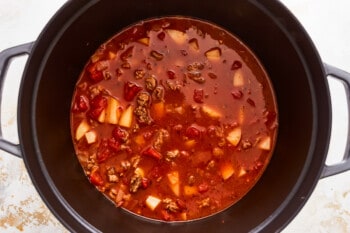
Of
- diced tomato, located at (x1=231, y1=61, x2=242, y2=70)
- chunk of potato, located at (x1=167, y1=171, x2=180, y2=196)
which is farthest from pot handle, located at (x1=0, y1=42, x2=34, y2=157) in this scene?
diced tomato, located at (x1=231, y1=61, x2=242, y2=70)

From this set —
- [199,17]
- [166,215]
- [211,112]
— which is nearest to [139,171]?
[166,215]

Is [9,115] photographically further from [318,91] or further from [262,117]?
[318,91]

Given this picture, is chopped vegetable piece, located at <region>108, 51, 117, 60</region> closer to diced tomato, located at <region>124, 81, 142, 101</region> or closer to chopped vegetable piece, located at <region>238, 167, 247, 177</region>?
diced tomato, located at <region>124, 81, 142, 101</region>

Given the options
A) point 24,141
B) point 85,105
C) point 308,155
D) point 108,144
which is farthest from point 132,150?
point 308,155

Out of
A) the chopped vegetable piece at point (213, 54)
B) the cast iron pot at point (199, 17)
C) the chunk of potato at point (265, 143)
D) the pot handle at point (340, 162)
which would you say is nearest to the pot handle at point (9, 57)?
the cast iron pot at point (199, 17)

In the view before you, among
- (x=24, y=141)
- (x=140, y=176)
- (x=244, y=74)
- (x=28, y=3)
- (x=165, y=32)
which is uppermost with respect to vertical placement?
(x=28, y=3)

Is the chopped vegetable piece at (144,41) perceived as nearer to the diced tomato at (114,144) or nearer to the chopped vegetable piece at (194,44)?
the chopped vegetable piece at (194,44)

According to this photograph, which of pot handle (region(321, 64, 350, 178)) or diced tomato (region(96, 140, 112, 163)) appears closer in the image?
pot handle (region(321, 64, 350, 178))
